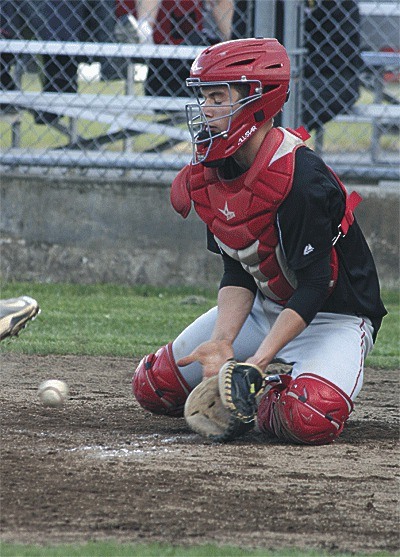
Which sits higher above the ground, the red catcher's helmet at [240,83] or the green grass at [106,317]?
the red catcher's helmet at [240,83]

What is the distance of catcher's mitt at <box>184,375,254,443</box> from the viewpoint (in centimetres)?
408

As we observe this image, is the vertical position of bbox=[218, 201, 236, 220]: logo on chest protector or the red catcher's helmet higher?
the red catcher's helmet

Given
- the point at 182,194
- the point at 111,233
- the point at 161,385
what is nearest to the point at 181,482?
the point at 161,385

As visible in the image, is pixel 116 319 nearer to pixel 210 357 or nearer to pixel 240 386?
pixel 210 357

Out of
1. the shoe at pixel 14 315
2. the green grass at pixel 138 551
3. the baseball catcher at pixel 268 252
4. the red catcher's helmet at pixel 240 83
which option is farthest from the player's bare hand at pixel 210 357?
the green grass at pixel 138 551

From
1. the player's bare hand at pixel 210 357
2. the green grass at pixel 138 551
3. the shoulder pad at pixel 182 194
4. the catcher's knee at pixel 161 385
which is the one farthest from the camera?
the catcher's knee at pixel 161 385

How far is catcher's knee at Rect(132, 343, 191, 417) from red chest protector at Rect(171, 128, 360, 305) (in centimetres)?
57

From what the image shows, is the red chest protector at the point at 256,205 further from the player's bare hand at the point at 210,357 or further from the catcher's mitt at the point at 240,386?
the catcher's mitt at the point at 240,386

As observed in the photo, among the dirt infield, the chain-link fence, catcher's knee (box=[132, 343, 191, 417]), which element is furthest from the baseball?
the chain-link fence

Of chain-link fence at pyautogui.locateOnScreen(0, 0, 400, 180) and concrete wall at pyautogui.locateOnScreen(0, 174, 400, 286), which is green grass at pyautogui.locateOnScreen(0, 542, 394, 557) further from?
chain-link fence at pyautogui.locateOnScreen(0, 0, 400, 180)

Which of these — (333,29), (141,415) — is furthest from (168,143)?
(141,415)

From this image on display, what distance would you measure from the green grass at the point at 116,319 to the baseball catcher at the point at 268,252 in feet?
6.16

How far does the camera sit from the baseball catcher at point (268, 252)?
13.3ft

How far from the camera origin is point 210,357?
13.7ft
